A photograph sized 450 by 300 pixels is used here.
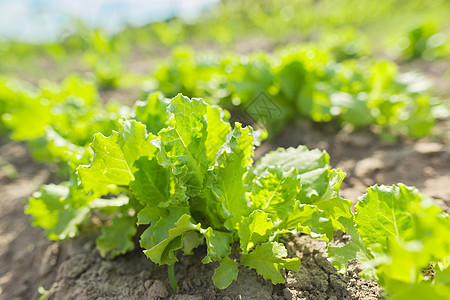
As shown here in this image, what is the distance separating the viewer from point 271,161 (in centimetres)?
176

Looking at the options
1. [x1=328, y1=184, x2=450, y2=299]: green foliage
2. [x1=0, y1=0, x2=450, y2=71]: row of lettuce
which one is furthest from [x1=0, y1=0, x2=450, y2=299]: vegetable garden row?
[x1=0, y1=0, x2=450, y2=71]: row of lettuce

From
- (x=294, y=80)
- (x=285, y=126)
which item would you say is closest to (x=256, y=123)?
(x=285, y=126)

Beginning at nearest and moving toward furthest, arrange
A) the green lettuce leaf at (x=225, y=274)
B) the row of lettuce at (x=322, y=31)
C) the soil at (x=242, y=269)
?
the green lettuce leaf at (x=225, y=274) < the soil at (x=242, y=269) < the row of lettuce at (x=322, y=31)

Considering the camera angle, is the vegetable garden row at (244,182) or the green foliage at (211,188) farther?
the green foliage at (211,188)

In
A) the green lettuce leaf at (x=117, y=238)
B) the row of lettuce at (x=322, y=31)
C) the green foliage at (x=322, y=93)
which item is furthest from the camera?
the row of lettuce at (x=322, y=31)

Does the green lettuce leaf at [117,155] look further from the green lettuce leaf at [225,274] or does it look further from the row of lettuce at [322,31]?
the row of lettuce at [322,31]

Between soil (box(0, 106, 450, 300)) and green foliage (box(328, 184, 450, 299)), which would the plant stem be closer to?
soil (box(0, 106, 450, 300))

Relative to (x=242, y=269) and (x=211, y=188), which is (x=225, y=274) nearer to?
(x=242, y=269)

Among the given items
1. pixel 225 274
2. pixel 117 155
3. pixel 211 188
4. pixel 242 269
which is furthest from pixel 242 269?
pixel 117 155

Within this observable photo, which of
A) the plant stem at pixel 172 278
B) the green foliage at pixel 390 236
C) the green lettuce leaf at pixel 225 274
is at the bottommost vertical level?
the plant stem at pixel 172 278

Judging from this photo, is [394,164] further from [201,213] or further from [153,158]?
[153,158]

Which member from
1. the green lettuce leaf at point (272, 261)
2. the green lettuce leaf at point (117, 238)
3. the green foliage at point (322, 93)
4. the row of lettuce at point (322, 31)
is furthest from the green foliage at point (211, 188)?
the row of lettuce at point (322, 31)

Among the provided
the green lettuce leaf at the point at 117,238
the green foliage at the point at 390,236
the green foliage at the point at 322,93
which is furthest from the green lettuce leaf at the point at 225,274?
the green foliage at the point at 322,93

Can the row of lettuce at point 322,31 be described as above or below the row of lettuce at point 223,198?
below
